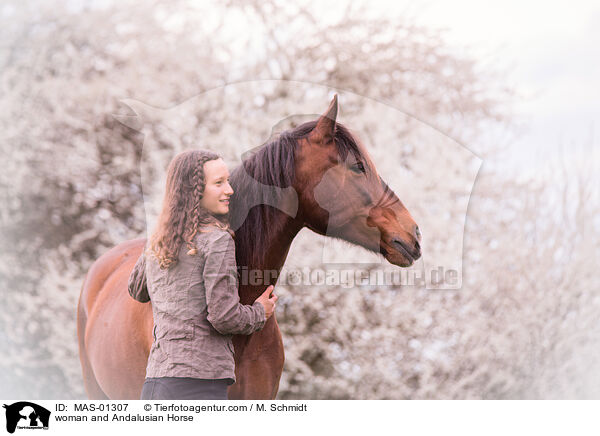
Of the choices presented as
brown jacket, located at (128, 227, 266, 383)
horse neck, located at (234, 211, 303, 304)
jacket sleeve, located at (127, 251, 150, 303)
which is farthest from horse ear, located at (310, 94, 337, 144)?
jacket sleeve, located at (127, 251, 150, 303)

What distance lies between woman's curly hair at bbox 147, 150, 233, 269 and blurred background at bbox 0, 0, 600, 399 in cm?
80

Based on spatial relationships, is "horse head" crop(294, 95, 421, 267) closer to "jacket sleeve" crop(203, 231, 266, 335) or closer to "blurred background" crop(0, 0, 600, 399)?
"jacket sleeve" crop(203, 231, 266, 335)

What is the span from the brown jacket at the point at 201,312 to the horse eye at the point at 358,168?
36 centimetres

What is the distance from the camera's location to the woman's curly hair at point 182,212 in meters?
1.15

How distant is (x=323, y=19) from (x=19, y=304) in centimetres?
196

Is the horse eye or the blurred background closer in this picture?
the horse eye

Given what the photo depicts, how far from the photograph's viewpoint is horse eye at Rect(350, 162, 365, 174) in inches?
51.1

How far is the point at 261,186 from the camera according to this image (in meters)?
1.26

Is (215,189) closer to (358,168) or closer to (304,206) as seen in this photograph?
(304,206)

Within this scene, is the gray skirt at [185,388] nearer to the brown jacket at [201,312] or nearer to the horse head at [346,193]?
the brown jacket at [201,312]

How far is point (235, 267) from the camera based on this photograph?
1178mm
